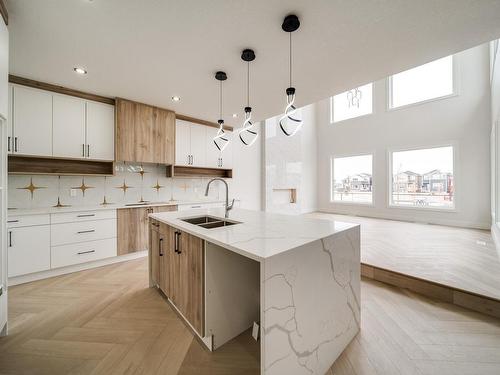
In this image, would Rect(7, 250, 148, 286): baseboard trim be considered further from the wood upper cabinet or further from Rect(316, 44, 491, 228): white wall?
Rect(316, 44, 491, 228): white wall

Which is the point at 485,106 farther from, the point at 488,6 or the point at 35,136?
the point at 35,136

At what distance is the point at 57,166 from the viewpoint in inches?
122

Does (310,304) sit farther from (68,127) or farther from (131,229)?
(68,127)

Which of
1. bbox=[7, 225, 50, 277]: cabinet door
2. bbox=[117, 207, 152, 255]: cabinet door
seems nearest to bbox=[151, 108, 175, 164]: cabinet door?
bbox=[117, 207, 152, 255]: cabinet door

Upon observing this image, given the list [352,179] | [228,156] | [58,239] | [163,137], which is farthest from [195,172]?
[352,179]

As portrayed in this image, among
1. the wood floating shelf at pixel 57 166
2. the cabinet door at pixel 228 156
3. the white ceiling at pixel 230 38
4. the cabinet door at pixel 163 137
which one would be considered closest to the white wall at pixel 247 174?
the cabinet door at pixel 228 156

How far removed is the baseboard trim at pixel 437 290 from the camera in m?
1.84

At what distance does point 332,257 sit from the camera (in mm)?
1409

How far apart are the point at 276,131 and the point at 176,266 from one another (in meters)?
5.30

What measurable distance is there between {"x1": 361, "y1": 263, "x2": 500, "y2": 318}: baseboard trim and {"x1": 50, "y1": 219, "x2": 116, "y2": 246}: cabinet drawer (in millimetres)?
3586

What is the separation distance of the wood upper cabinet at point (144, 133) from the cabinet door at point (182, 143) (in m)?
0.17

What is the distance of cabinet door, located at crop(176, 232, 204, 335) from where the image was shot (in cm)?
148

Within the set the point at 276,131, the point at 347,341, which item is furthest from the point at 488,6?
the point at 276,131

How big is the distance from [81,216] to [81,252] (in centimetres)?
50
